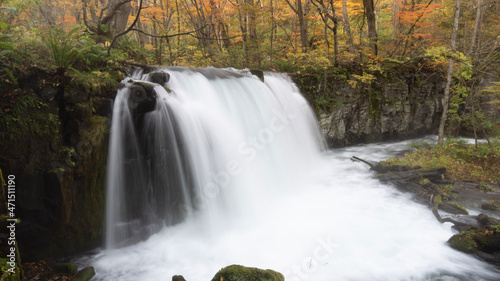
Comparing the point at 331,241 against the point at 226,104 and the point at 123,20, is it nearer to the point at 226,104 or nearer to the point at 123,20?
the point at 226,104

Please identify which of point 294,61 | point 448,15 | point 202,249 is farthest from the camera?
point 448,15

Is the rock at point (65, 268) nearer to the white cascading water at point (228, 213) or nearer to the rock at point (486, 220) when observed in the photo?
the white cascading water at point (228, 213)

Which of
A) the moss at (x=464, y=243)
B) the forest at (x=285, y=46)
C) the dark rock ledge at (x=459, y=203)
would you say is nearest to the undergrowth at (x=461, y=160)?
the dark rock ledge at (x=459, y=203)

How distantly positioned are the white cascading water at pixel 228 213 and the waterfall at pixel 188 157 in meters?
0.02

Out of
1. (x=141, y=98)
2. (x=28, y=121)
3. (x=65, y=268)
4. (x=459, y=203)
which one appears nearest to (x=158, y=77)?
(x=141, y=98)

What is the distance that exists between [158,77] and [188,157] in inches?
85.1

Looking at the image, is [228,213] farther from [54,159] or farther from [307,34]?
[307,34]

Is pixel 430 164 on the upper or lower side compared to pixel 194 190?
lower

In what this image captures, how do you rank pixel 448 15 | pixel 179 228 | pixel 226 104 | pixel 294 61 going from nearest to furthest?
pixel 179 228, pixel 226 104, pixel 294 61, pixel 448 15

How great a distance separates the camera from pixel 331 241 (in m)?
4.92

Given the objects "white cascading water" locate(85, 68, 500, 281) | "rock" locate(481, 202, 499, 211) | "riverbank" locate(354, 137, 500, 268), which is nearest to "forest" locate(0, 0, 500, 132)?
"white cascading water" locate(85, 68, 500, 281)

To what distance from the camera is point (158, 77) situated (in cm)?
612

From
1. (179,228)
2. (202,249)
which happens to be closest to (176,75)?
(179,228)

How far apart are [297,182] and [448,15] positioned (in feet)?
50.6
